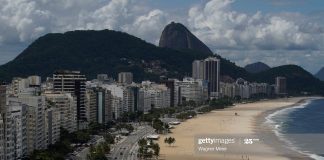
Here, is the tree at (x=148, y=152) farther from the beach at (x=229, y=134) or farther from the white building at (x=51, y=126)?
the white building at (x=51, y=126)

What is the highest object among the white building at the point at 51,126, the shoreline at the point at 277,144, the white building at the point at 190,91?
the white building at the point at 190,91

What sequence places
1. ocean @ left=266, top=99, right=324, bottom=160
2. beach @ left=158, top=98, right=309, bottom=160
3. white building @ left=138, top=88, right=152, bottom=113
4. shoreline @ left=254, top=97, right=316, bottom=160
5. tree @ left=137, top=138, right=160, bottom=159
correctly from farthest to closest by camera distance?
white building @ left=138, top=88, right=152, bottom=113 < ocean @ left=266, top=99, right=324, bottom=160 < shoreline @ left=254, top=97, right=316, bottom=160 < beach @ left=158, top=98, right=309, bottom=160 < tree @ left=137, top=138, right=160, bottom=159

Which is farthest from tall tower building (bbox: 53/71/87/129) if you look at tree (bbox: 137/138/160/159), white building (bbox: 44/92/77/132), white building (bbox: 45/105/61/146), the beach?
tree (bbox: 137/138/160/159)

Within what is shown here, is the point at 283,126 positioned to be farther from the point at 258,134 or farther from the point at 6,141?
the point at 6,141

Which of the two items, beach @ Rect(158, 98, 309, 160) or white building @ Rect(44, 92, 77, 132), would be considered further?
white building @ Rect(44, 92, 77, 132)

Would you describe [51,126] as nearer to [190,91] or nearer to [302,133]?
[302,133]

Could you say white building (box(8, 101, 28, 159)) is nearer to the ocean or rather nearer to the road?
the road

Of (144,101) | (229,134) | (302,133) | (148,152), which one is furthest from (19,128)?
(144,101)

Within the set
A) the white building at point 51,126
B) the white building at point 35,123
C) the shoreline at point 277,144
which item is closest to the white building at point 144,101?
the shoreline at point 277,144
